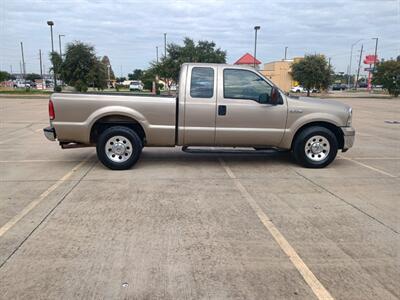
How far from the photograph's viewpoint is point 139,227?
459 cm

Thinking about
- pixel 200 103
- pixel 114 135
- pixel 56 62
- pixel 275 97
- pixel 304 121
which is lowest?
pixel 114 135

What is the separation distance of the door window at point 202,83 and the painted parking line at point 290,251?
2.08 m

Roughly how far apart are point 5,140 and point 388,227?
10.1 meters

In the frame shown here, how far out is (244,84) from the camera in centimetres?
735

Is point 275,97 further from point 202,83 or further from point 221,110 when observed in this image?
point 202,83

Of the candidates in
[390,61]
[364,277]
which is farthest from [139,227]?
[390,61]

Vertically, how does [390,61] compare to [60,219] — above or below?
above

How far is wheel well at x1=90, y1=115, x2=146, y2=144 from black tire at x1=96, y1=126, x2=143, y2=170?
13cm

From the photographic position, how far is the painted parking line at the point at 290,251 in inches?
130

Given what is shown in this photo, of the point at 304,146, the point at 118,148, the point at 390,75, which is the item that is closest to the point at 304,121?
the point at 304,146

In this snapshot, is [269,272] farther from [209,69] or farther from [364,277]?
[209,69]

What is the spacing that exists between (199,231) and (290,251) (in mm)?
1073

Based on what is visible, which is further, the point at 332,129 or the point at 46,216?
the point at 332,129

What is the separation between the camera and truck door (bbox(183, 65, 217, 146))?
7227 mm
